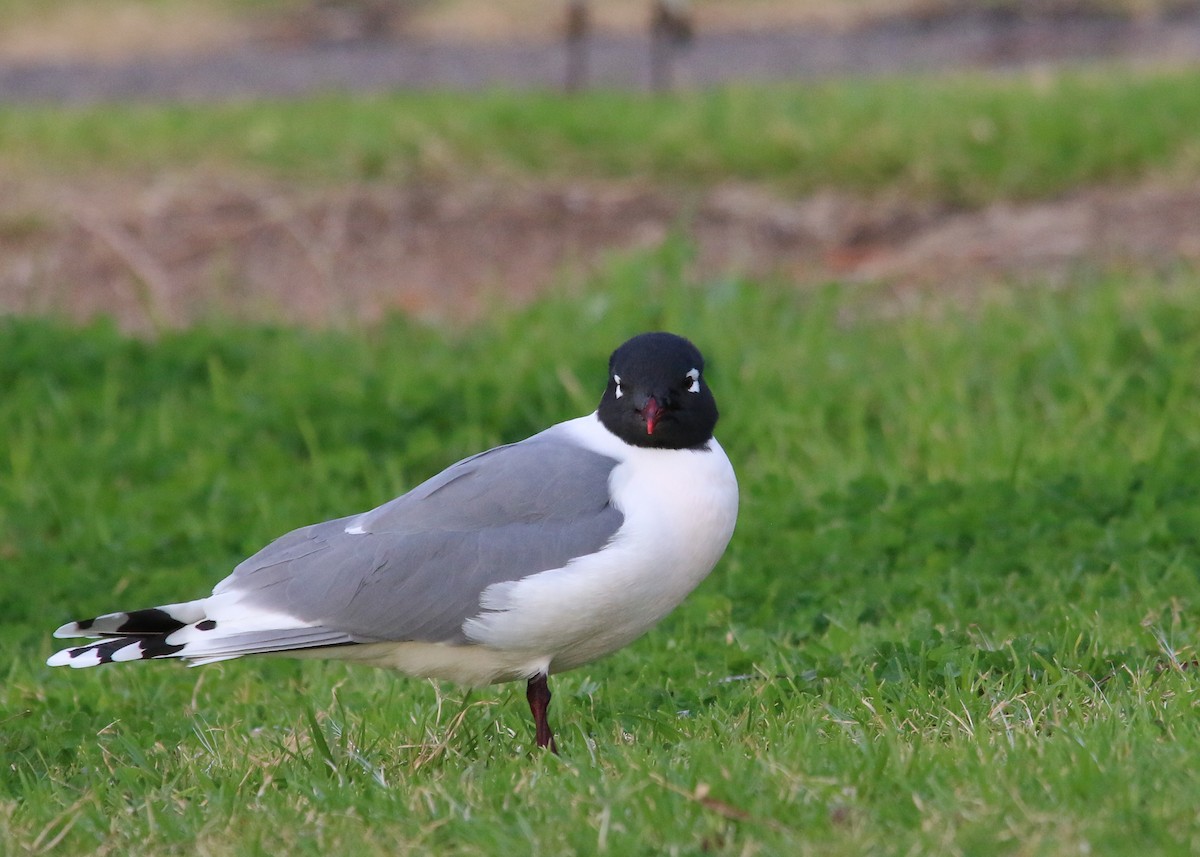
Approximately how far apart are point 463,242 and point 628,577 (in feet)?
17.1

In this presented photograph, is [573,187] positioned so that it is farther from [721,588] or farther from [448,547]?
[448,547]

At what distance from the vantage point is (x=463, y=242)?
8539 millimetres

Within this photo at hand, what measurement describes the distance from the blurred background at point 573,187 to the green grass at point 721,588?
86 centimetres

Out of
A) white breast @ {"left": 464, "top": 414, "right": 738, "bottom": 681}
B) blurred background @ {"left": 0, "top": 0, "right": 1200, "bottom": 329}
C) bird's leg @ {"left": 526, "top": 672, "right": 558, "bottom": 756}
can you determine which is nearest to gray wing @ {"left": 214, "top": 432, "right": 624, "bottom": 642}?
white breast @ {"left": 464, "top": 414, "right": 738, "bottom": 681}

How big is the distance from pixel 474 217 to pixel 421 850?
610 centimetres

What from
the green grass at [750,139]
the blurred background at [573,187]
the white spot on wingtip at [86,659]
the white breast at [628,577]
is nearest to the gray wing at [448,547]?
the white breast at [628,577]

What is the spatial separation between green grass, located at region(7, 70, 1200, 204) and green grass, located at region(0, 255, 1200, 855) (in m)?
1.93

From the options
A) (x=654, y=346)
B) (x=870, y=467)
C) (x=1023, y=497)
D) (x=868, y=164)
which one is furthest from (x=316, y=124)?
(x=654, y=346)

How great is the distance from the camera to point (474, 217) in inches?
345

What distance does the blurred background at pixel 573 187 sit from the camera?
26.6ft

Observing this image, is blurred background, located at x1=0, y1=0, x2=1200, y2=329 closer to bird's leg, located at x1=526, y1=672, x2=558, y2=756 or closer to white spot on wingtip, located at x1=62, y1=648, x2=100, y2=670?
white spot on wingtip, located at x1=62, y1=648, x2=100, y2=670

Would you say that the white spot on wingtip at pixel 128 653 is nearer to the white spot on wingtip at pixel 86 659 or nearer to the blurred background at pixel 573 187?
the white spot on wingtip at pixel 86 659

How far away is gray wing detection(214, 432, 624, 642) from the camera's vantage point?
3.68 metres

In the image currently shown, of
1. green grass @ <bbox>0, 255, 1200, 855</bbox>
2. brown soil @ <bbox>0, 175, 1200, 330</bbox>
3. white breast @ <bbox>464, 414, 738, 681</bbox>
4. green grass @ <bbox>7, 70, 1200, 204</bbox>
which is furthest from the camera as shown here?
green grass @ <bbox>7, 70, 1200, 204</bbox>
